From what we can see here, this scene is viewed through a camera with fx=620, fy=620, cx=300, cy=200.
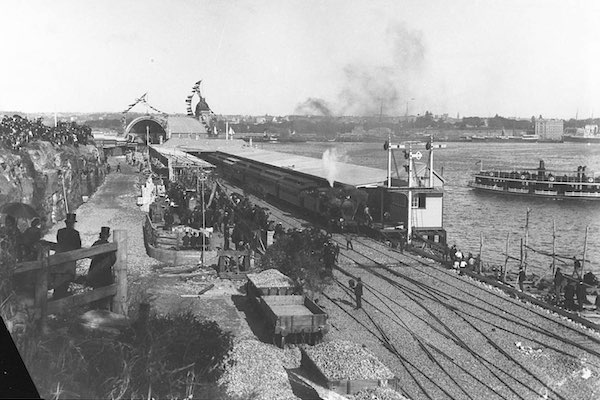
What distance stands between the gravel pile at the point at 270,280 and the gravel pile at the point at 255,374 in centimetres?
318

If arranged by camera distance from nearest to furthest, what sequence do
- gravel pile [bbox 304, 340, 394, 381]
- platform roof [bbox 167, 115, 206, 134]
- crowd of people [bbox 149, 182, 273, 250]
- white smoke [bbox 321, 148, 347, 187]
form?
gravel pile [bbox 304, 340, 394, 381] < crowd of people [bbox 149, 182, 273, 250] < white smoke [bbox 321, 148, 347, 187] < platform roof [bbox 167, 115, 206, 134]

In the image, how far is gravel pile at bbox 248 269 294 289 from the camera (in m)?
16.6

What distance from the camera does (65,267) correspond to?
30.7 ft

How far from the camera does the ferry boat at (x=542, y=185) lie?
6462cm

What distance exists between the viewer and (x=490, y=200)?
6438 centimetres

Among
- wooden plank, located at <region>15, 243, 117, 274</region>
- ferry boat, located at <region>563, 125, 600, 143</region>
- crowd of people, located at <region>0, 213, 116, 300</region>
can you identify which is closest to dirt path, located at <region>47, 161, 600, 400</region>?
crowd of people, located at <region>0, 213, 116, 300</region>

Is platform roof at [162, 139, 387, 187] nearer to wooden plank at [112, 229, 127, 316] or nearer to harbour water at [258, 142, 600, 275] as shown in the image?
harbour water at [258, 142, 600, 275]

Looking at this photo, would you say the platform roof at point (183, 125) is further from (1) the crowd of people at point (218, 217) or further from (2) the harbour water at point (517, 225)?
(1) the crowd of people at point (218, 217)

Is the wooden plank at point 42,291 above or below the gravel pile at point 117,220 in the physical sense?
above

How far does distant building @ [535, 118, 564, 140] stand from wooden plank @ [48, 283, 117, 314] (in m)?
171

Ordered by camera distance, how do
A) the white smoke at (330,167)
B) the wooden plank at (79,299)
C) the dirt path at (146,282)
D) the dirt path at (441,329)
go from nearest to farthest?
the wooden plank at (79,299), the dirt path at (441,329), the dirt path at (146,282), the white smoke at (330,167)

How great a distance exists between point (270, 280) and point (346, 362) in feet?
18.1

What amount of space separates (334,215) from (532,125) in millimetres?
159384

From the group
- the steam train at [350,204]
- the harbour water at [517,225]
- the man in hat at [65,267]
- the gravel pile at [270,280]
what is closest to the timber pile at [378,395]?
the man in hat at [65,267]
